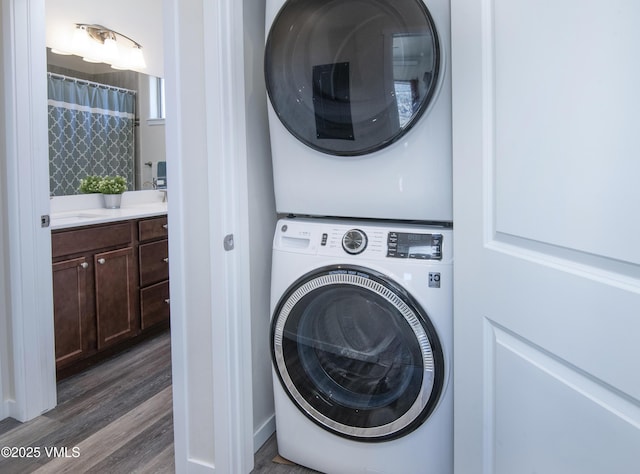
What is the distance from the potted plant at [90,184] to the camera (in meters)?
2.93

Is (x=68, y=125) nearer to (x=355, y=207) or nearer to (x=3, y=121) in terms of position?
(x=3, y=121)

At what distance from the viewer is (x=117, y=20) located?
3158 mm

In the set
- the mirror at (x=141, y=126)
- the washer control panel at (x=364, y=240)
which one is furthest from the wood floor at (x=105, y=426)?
the mirror at (x=141, y=126)

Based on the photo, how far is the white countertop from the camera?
2.37 metres

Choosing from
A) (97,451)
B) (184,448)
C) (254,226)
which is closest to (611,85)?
(254,226)

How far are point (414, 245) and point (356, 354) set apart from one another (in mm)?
414

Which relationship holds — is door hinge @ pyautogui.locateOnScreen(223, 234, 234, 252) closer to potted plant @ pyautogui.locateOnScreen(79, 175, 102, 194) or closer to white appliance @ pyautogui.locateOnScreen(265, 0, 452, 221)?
white appliance @ pyautogui.locateOnScreen(265, 0, 452, 221)

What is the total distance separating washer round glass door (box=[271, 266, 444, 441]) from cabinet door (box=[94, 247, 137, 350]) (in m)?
1.36

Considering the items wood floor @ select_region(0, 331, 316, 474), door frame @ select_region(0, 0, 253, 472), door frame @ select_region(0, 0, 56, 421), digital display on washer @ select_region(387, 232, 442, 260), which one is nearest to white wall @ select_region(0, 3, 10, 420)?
door frame @ select_region(0, 0, 56, 421)

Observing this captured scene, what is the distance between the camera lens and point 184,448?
1.52 metres

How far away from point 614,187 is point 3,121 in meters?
2.17

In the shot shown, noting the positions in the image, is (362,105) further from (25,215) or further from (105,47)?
(105,47)

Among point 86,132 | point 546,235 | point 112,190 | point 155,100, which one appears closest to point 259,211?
point 546,235

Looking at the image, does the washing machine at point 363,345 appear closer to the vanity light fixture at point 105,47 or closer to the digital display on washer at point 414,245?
the digital display on washer at point 414,245
